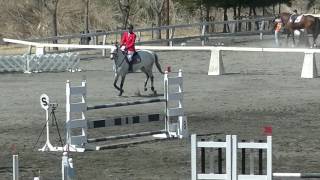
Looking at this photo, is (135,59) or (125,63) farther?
(135,59)

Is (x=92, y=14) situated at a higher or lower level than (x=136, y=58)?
higher

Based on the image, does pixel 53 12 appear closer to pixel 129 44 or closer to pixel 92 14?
pixel 92 14

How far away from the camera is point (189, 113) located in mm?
23672

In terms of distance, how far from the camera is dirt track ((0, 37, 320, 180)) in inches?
618

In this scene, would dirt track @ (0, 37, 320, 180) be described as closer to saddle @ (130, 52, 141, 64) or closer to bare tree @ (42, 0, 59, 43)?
saddle @ (130, 52, 141, 64)

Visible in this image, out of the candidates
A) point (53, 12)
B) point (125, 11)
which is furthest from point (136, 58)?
point (125, 11)

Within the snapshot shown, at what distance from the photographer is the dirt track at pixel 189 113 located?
51.5 feet

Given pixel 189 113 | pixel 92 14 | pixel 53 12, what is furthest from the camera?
pixel 92 14

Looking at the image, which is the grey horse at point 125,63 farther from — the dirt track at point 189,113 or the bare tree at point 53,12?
the bare tree at point 53,12

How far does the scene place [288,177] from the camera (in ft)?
42.8

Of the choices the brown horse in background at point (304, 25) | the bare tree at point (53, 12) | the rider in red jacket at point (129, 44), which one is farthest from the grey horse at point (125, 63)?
the bare tree at point (53, 12)

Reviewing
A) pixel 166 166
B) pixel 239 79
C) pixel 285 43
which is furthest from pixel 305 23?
pixel 166 166

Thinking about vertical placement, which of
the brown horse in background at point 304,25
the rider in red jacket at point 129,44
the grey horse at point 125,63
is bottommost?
the grey horse at point 125,63

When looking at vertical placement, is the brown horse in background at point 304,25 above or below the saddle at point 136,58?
above
